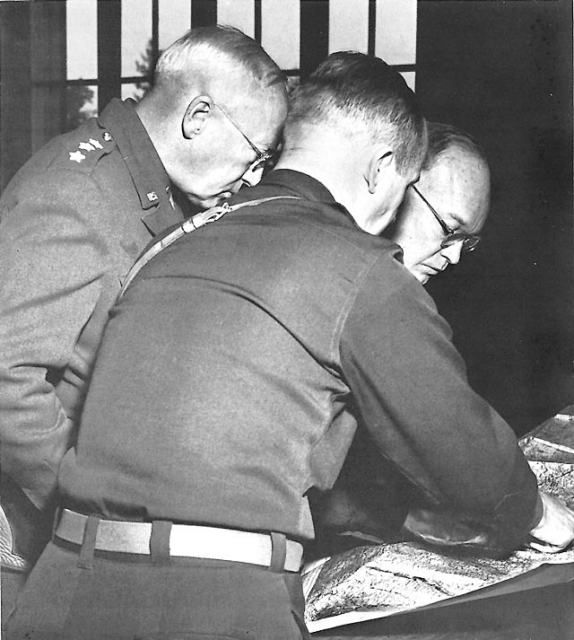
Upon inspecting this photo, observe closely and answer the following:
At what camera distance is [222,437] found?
99cm

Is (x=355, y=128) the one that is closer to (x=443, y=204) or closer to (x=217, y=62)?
(x=217, y=62)

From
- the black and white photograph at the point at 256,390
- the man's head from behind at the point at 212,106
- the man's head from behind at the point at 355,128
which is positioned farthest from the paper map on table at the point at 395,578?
the man's head from behind at the point at 212,106

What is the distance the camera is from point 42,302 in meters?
1.40

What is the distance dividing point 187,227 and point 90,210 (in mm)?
349

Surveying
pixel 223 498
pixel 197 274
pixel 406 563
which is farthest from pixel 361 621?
pixel 197 274

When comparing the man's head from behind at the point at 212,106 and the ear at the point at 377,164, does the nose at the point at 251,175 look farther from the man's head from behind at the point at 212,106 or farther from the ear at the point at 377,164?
the ear at the point at 377,164

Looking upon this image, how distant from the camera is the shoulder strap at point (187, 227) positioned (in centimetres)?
113

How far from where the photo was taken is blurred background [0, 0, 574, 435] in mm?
1962

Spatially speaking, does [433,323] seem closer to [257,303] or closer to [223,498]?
[257,303]

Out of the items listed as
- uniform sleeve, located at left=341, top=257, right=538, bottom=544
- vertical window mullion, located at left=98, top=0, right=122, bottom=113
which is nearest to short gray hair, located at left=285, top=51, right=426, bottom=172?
uniform sleeve, located at left=341, top=257, right=538, bottom=544

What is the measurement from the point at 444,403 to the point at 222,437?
26cm

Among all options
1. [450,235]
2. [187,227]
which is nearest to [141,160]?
[187,227]

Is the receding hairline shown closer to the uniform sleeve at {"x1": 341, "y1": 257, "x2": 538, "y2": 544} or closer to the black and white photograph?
the black and white photograph

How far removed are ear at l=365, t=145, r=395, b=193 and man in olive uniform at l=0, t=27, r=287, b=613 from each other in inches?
15.5
